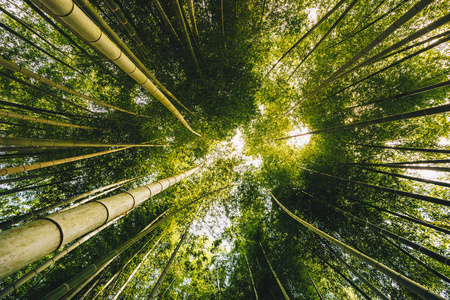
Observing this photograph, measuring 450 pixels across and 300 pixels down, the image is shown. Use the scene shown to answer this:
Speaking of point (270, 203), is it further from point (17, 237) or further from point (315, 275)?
point (17, 237)

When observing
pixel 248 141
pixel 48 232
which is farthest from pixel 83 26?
pixel 248 141

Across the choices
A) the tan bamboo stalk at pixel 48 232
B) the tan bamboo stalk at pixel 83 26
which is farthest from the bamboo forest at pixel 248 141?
the tan bamboo stalk at pixel 48 232

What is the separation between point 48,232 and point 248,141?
6.76 metres

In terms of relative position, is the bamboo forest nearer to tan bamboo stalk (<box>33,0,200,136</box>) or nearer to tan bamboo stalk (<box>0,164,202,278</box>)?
tan bamboo stalk (<box>33,0,200,136</box>)

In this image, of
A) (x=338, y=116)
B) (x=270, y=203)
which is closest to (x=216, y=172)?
(x=270, y=203)

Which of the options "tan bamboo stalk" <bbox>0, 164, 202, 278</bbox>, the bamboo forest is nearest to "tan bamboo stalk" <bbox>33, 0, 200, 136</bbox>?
"tan bamboo stalk" <bbox>0, 164, 202, 278</bbox>

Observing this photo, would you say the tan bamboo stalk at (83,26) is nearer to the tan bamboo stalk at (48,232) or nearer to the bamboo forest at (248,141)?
the tan bamboo stalk at (48,232)

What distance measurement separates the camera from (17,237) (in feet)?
2.87

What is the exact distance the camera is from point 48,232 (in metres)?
1.01

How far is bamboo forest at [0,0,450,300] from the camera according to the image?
4316 mm

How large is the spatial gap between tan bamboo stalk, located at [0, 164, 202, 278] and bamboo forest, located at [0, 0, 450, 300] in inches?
101

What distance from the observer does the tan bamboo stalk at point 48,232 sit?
0.84 metres

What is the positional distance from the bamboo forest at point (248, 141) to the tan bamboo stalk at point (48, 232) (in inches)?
101

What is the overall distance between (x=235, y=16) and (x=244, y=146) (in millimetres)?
4622
